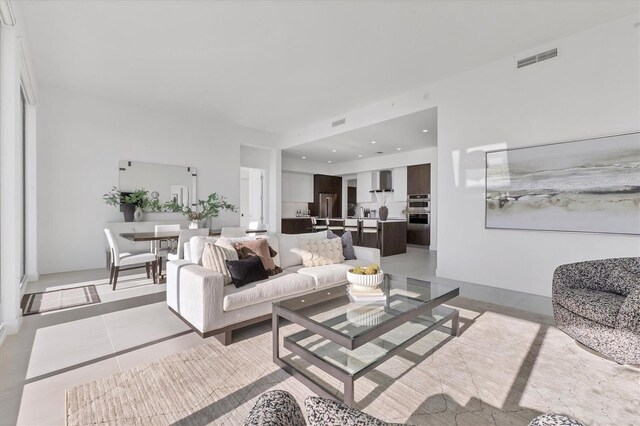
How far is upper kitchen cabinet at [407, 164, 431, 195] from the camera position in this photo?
8.45 metres

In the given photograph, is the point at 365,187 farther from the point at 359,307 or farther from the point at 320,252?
the point at 359,307

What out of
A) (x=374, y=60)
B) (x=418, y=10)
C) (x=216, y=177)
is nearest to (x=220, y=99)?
(x=216, y=177)

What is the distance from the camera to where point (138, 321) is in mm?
2922

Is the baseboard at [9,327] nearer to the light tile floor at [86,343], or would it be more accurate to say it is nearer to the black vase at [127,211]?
the light tile floor at [86,343]

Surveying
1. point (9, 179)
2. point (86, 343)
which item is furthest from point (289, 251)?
point (9, 179)

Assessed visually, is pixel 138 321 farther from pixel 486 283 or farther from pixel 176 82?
pixel 486 283

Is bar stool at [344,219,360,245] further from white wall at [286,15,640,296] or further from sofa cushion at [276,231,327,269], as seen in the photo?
sofa cushion at [276,231,327,269]

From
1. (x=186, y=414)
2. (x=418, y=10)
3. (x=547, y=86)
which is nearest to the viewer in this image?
(x=186, y=414)

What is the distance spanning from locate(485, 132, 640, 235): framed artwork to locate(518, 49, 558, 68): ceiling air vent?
1148 mm

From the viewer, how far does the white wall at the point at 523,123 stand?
3.38 m

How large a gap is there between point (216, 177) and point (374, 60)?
4.58m

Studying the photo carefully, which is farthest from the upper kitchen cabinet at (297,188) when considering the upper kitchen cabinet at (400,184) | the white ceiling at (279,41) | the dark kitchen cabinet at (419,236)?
the white ceiling at (279,41)

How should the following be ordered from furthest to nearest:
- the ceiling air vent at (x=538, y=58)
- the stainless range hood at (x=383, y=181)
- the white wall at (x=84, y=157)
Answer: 1. the stainless range hood at (x=383, y=181)
2. the white wall at (x=84, y=157)
3. the ceiling air vent at (x=538, y=58)

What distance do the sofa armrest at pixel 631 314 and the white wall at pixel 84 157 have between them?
7067 millimetres
